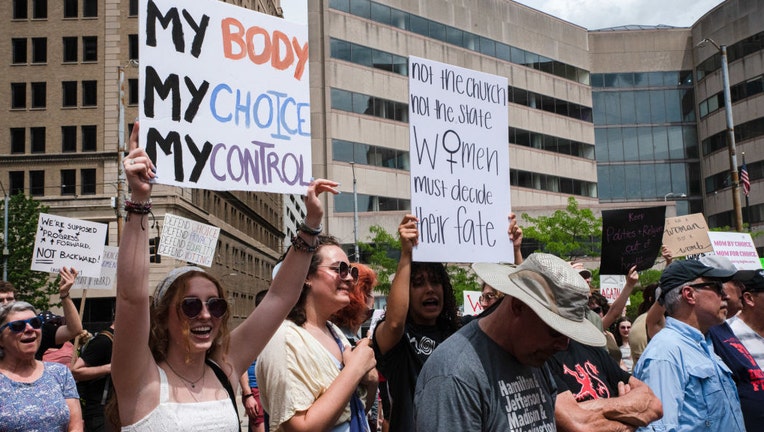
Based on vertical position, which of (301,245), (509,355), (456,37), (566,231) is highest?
(456,37)

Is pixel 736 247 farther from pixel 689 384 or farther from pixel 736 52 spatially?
pixel 736 52

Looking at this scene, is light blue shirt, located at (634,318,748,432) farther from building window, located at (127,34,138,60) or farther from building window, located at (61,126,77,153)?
building window, located at (61,126,77,153)

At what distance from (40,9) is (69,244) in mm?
49306

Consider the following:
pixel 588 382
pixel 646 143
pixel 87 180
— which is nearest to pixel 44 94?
pixel 87 180

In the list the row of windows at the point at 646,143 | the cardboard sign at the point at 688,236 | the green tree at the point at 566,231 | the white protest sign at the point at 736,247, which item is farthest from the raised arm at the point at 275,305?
the row of windows at the point at 646,143

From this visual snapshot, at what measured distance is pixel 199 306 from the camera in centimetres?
314

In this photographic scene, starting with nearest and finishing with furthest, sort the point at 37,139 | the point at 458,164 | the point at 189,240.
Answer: the point at 458,164
the point at 189,240
the point at 37,139

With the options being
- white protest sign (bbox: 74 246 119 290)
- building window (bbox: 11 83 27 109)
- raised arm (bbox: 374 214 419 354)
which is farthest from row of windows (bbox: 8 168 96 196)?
raised arm (bbox: 374 214 419 354)

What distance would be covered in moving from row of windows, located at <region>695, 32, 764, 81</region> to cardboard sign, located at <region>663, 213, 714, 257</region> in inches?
2041

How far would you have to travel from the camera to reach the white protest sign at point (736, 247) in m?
9.99

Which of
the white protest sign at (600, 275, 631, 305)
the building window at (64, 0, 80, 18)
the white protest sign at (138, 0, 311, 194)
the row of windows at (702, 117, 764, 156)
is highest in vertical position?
the building window at (64, 0, 80, 18)

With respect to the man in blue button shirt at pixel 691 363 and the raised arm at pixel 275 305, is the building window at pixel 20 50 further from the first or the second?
the man in blue button shirt at pixel 691 363

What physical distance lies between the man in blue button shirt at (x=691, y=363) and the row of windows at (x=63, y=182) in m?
50.3

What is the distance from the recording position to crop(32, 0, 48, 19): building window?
53125mm
